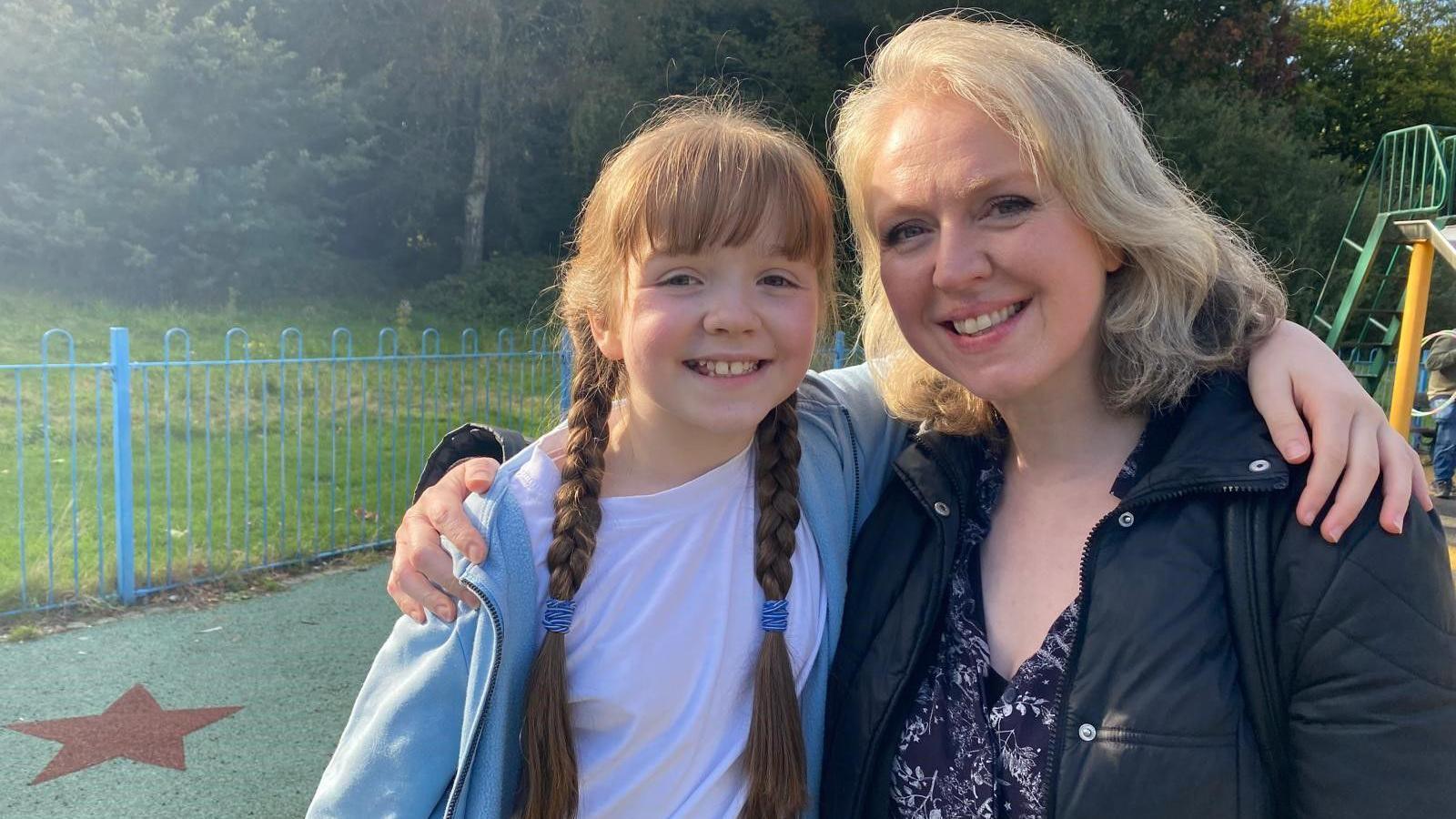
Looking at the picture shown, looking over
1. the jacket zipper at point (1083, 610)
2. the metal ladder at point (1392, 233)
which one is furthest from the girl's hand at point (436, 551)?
the metal ladder at point (1392, 233)

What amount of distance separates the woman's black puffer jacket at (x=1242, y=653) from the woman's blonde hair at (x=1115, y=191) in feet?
0.36

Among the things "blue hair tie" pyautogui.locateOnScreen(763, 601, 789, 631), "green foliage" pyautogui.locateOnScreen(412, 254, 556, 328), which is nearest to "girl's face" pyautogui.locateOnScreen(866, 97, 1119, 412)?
"blue hair tie" pyautogui.locateOnScreen(763, 601, 789, 631)

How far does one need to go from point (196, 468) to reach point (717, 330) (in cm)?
855

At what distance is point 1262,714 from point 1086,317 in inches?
24.8

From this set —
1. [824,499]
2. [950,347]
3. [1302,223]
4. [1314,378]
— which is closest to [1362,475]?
[1314,378]

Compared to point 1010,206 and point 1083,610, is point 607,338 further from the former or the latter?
point 1083,610

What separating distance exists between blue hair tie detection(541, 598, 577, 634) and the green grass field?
1103 mm

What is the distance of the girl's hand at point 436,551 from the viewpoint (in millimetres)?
1629

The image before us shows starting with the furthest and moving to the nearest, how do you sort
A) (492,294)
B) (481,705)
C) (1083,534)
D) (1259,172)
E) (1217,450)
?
1. (492,294)
2. (1259,172)
3. (1083,534)
4. (481,705)
5. (1217,450)

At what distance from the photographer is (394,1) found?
2170 cm

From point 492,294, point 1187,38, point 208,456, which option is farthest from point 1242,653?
point 492,294

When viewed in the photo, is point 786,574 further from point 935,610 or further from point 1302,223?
point 1302,223

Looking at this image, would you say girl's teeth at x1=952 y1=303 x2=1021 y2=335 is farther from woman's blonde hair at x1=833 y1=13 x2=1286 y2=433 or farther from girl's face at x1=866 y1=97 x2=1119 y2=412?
woman's blonde hair at x1=833 y1=13 x2=1286 y2=433

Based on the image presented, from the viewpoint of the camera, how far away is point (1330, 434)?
138 centimetres
